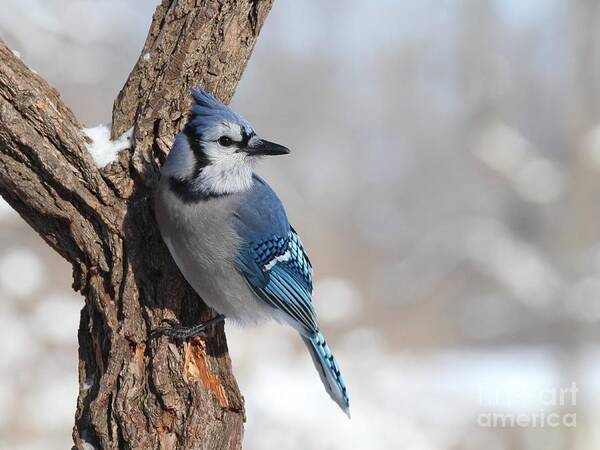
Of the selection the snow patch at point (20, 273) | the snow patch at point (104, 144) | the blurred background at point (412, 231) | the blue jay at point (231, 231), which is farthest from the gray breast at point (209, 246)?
the snow patch at point (20, 273)

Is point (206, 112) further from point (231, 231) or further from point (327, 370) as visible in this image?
point (327, 370)

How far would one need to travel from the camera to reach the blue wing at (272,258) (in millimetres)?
2324

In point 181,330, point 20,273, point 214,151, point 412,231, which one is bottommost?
point 181,330

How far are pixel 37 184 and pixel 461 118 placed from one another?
647 cm

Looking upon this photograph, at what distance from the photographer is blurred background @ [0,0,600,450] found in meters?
5.74

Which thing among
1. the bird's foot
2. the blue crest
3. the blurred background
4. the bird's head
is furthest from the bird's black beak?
the blurred background

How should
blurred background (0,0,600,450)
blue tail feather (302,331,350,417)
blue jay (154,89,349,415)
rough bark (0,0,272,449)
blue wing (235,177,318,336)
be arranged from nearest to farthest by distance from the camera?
rough bark (0,0,272,449), blue jay (154,89,349,415), blue wing (235,177,318,336), blue tail feather (302,331,350,417), blurred background (0,0,600,450)

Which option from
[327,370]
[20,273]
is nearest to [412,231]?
[20,273]

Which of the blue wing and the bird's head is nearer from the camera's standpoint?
the bird's head

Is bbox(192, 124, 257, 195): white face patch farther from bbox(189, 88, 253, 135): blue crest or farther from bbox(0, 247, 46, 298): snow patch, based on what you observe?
bbox(0, 247, 46, 298): snow patch

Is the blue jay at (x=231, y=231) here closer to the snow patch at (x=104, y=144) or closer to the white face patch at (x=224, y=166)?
the white face patch at (x=224, y=166)

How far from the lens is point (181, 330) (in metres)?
2.09

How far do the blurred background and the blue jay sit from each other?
3.02 m

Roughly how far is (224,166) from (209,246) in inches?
8.3
